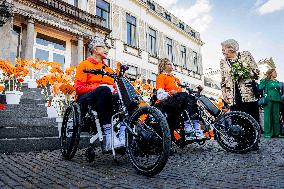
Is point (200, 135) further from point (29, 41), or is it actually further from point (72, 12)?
point (72, 12)

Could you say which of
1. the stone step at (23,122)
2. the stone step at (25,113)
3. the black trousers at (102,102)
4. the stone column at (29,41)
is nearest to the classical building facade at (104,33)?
the stone column at (29,41)

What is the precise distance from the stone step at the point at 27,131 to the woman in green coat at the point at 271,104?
5.29m

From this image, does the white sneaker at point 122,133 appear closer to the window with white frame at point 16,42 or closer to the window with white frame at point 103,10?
the window with white frame at point 16,42

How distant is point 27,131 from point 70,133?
159cm

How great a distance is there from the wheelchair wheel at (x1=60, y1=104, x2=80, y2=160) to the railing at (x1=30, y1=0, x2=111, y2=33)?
11535mm


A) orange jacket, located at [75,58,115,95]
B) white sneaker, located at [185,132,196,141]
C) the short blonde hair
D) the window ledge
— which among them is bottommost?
white sneaker, located at [185,132,196,141]

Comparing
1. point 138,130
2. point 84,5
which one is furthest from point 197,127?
point 84,5

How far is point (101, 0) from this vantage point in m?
18.7

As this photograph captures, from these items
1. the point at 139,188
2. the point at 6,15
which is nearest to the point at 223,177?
the point at 139,188

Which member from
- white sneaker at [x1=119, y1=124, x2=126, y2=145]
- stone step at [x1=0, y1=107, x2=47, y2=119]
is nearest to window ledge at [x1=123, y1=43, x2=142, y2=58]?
stone step at [x1=0, y1=107, x2=47, y2=119]

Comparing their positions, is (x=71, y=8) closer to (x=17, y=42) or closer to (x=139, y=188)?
(x=17, y=42)

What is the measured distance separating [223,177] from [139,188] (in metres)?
0.82

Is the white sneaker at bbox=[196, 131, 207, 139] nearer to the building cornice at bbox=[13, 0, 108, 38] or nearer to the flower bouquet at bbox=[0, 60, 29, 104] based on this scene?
the flower bouquet at bbox=[0, 60, 29, 104]

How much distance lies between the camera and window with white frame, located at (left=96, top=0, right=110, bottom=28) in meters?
18.5
